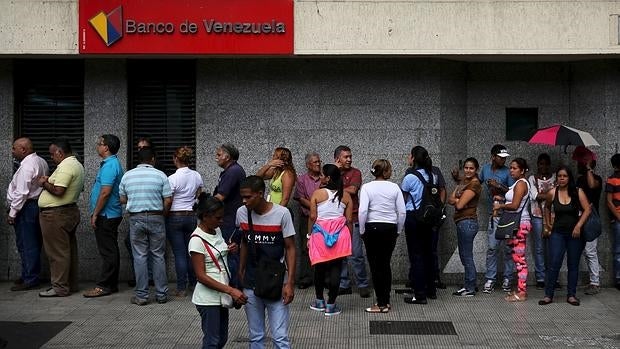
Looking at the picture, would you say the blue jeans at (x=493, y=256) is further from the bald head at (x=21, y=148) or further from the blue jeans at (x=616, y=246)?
the bald head at (x=21, y=148)

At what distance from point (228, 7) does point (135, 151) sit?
93.2 inches

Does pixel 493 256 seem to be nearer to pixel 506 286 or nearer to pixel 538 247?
pixel 506 286

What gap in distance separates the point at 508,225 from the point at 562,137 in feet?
4.21

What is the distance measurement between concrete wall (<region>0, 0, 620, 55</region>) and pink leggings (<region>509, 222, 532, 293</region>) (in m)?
2.28

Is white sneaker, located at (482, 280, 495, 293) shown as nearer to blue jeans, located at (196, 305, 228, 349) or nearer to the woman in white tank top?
the woman in white tank top

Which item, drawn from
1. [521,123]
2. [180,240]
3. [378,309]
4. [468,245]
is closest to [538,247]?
[468,245]

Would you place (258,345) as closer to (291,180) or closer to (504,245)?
(291,180)

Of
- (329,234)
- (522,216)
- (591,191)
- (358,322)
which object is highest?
(591,191)

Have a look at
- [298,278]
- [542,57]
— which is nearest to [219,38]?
[298,278]

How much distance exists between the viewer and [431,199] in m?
11.4

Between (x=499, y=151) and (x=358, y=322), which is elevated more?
(x=499, y=151)

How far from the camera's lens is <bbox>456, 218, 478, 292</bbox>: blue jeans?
1206 centimetres

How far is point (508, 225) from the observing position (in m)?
11.7

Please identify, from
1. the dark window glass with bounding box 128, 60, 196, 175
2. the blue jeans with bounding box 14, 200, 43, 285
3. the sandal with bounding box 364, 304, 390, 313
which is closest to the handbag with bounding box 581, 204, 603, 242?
the sandal with bounding box 364, 304, 390, 313
